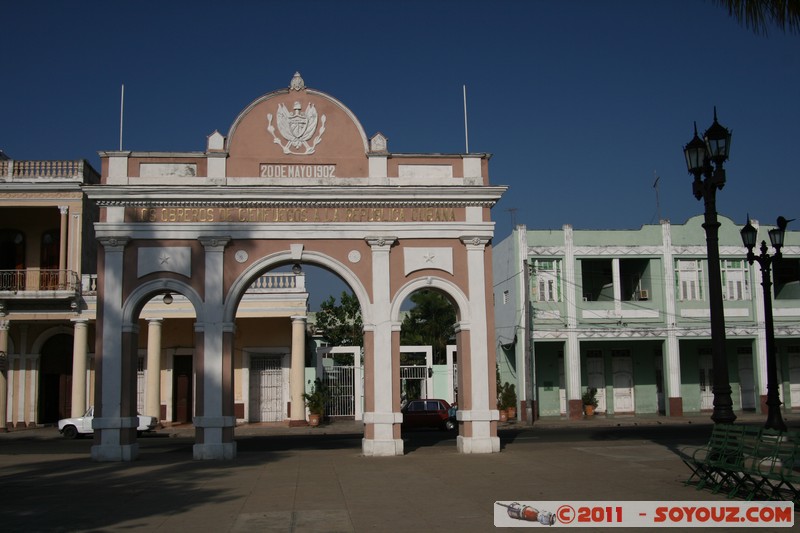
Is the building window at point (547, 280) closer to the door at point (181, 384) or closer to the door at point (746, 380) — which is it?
the door at point (746, 380)

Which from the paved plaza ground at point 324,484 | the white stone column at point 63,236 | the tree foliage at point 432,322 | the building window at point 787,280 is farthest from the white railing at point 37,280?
the building window at point 787,280

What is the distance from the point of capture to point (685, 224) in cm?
3494

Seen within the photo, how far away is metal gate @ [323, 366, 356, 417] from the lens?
34.1 m

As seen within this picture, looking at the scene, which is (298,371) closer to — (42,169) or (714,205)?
(42,169)

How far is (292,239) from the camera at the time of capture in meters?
19.9

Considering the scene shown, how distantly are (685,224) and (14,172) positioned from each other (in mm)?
27662

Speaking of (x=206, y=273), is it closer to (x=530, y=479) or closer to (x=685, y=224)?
(x=530, y=479)

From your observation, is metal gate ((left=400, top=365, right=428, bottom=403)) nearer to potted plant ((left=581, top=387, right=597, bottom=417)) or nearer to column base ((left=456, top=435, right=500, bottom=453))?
potted plant ((left=581, top=387, right=597, bottom=417))

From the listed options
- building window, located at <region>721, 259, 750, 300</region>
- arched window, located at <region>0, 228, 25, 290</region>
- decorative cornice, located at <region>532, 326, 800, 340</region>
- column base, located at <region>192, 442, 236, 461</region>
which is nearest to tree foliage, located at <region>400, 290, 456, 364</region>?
decorative cornice, located at <region>532, 326, 800, 340</region>

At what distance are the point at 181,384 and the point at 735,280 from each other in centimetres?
2452

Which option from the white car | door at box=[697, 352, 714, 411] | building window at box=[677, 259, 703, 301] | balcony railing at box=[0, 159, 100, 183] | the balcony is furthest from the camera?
door at box=[697, 352, 714, 411]

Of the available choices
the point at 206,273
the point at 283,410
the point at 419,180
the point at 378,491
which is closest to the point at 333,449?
the point at 206,273

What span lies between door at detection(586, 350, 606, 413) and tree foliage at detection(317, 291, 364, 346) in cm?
1512

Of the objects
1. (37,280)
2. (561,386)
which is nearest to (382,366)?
(561,386)
